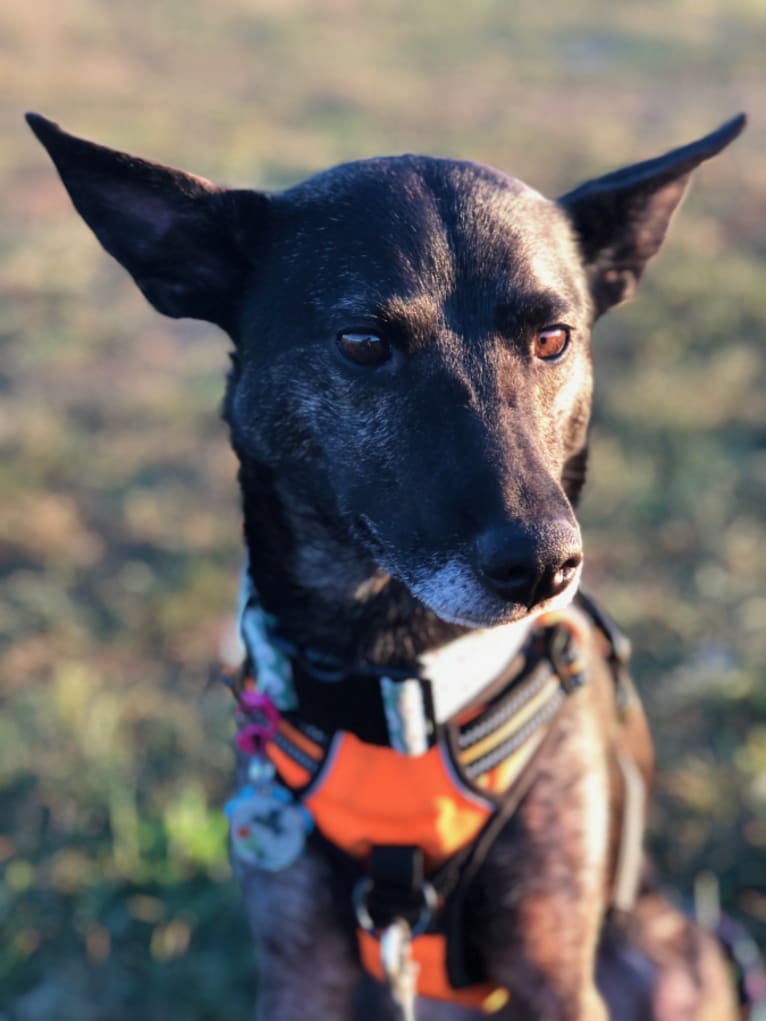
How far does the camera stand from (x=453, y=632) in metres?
2.25

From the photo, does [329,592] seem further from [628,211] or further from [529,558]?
[628,211]

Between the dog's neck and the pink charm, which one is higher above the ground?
the dog's neck

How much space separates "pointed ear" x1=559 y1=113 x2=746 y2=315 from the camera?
7.20ft

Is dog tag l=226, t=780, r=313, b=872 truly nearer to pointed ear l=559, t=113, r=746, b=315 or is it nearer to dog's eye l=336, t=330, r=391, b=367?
dog's eye l=336, t=330, r=391, b=367

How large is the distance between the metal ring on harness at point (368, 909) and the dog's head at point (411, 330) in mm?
629

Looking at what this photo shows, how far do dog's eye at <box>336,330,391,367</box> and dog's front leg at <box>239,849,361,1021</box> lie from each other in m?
1.08

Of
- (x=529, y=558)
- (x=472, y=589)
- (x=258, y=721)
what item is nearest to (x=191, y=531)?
(x=258, y=721)

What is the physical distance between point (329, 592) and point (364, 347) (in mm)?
579

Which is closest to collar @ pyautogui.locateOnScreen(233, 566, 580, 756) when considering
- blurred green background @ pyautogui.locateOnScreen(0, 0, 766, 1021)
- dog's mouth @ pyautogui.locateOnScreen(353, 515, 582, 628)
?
dog's mouth @ pyautogui.locateOnScreen(353, 515, 582, 628)

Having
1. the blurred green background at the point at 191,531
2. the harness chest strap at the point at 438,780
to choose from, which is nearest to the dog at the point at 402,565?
the harness chest strap at the point at 438,780

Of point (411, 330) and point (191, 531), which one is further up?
point (411, 330)

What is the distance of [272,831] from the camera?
222cm

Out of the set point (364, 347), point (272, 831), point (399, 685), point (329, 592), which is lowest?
point (272, 831)

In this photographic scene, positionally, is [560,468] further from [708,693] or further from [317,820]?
[708,693]
